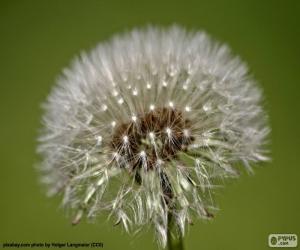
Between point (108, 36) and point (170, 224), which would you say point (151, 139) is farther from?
point (108, 36)

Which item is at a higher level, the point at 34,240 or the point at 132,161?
the point at 132,161

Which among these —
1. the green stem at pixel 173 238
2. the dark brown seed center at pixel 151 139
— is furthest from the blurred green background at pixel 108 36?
the dark brown seed center at pixel 151 139

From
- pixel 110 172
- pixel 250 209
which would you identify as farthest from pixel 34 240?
pixel 110 172

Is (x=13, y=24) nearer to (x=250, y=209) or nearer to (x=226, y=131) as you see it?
(x=250, y=209)
